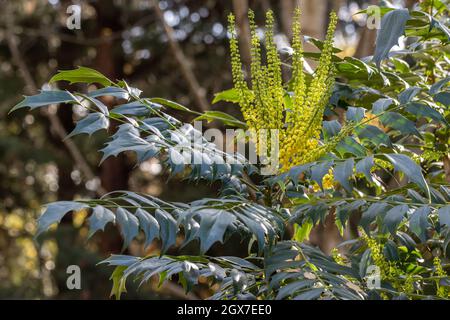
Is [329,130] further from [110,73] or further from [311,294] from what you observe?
[110,73]

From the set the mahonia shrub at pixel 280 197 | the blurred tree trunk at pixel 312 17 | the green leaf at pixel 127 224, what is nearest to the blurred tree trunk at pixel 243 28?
the blurred tree trunk at pixel 312 17

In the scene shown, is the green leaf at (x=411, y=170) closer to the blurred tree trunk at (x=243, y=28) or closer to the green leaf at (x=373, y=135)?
the green leaf at (x=373, y=135)

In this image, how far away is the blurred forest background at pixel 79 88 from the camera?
5719mm

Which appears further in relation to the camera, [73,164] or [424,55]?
[73,164]

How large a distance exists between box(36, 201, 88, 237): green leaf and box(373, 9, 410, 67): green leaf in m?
0.62

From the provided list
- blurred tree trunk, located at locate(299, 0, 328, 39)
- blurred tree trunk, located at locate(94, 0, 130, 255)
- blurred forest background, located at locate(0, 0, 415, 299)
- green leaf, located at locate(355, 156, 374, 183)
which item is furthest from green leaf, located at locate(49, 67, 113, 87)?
blurred tree trunk, located at locate(94, 0, 130, 255)

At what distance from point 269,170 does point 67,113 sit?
230 inches

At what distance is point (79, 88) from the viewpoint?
6590mm

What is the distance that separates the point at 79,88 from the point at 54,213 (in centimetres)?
569

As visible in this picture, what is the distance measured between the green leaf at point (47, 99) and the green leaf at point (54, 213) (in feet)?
0.81

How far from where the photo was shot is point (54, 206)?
3.58 ft

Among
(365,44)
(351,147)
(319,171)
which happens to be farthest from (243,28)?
(319,171)

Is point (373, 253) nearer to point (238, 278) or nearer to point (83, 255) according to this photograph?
point (238, 278)
